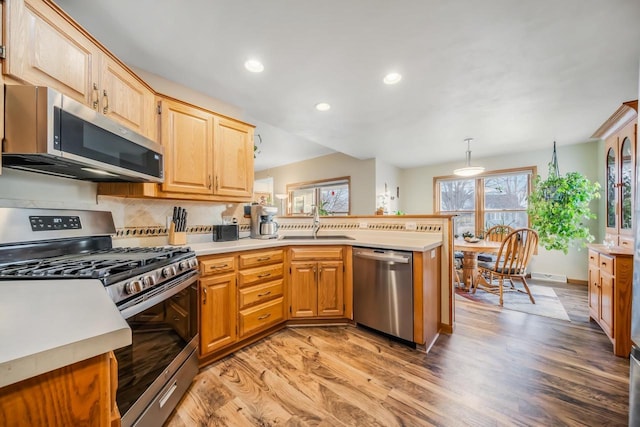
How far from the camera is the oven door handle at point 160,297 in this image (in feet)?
3.40

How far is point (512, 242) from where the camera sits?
3066 millimetres

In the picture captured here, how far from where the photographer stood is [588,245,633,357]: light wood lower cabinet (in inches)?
73.6

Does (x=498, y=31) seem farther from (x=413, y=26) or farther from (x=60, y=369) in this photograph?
(x=60, y=369)

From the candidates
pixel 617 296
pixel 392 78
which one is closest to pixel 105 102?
pixel 392 78

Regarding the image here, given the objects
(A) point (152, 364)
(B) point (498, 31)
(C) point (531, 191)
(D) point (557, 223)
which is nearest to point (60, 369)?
(A) point (152, 364)

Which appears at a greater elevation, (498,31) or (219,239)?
(498,31)

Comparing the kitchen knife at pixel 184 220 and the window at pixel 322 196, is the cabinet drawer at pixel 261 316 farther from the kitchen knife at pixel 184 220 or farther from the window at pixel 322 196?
the window at pixel 322 196

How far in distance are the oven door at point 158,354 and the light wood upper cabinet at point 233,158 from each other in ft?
3.23

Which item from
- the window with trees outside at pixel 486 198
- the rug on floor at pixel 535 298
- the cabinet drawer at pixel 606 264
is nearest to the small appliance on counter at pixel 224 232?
the rug on floor at pixel 535 298

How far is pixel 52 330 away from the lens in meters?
0.50

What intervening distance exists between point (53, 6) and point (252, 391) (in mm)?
2356

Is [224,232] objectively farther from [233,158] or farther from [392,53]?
[392,53]

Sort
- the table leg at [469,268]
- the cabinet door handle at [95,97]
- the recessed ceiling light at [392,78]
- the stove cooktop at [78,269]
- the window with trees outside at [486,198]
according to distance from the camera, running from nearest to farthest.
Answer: the stove cooktop at [78,269], the cabinet door handle at [95,97], the recessed ceiling light at [392,78], the table leg at [469,268], the window with trees outside at [486,198]

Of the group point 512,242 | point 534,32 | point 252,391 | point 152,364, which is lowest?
point 252,391
